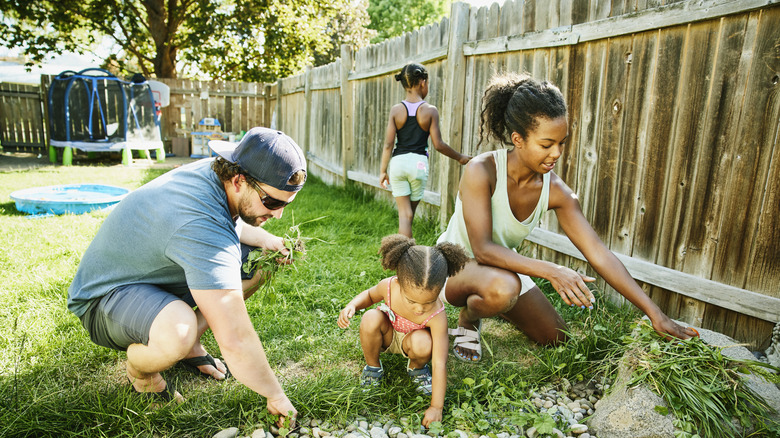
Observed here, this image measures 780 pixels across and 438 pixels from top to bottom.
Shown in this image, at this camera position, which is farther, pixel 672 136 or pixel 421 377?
pixel 672 136

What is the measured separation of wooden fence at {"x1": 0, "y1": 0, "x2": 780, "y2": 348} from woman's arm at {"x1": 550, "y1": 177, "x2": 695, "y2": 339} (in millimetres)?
652

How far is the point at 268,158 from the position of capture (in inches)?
78.6

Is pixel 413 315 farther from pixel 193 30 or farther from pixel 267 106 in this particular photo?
pixel 193 30

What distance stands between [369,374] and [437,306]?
20.9 inches

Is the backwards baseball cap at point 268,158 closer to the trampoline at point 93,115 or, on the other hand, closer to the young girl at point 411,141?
the young girl at point 411,141

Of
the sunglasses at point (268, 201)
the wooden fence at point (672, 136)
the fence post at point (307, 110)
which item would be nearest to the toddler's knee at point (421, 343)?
the sunglasses at point (268, 201)

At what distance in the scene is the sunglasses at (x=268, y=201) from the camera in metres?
2.09

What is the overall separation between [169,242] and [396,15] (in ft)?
105

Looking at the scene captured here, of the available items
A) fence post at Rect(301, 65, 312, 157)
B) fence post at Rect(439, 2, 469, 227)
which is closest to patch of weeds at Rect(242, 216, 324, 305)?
fence post at Rect(439, 2, 469, 227)

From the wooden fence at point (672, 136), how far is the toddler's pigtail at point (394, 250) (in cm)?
180

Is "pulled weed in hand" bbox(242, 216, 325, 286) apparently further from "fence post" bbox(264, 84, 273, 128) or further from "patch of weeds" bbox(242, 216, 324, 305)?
"fence post" bbox(264, 84, 273, 128)

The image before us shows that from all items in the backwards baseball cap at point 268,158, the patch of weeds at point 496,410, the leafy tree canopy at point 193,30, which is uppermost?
the leafy tree canopy at point 193,30

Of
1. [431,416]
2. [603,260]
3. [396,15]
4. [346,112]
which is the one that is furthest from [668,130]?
[396,15]

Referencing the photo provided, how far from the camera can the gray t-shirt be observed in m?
1.91
